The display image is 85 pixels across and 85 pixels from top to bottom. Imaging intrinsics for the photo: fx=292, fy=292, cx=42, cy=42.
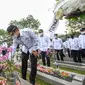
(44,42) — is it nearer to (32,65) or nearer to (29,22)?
(32,65)

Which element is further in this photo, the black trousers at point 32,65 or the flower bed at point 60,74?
the flower bed at point 60,74

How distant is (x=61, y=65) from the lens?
15.2m

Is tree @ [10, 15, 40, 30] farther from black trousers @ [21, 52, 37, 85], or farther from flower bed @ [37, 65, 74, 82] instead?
black trousers @ [21, 52, 37, 85]

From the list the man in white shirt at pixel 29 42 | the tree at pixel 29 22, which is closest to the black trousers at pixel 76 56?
the man in white shirt at pixel 29 42

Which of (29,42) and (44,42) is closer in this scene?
(29,42)

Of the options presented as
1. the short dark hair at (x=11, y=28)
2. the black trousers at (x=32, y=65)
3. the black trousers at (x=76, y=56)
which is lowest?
the black trousers at (x=32, y=65)

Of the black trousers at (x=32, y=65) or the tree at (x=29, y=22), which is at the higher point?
the tree at (x=29, y=22)

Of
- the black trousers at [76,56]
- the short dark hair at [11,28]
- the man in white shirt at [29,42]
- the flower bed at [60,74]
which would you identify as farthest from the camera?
the black trousers at [76,56]

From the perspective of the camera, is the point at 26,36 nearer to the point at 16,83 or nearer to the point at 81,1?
the point at 16,83

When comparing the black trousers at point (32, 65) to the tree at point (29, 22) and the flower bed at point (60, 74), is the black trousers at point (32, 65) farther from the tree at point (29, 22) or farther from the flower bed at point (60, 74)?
the tree at point (29, 22)

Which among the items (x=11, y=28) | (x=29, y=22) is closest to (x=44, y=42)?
(x=11, y=28)

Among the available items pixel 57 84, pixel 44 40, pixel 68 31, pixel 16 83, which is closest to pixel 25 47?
pixel 57 84

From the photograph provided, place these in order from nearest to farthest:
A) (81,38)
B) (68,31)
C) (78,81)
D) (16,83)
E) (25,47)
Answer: (16,83) → (78,81) → (25,47) → (81,38) → (68,31)

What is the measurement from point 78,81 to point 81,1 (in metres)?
4.15
